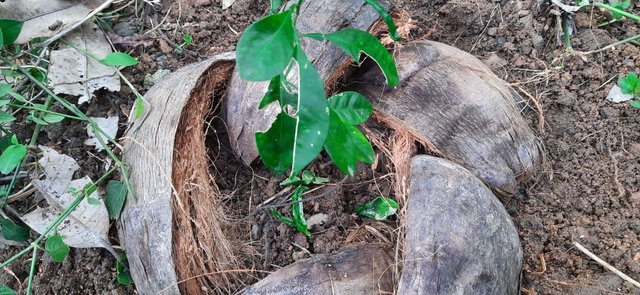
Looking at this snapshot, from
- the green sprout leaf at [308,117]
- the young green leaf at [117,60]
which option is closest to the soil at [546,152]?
the young green leaf at [117,60]

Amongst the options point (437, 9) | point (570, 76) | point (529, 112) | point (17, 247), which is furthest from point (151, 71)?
point (570, 76)

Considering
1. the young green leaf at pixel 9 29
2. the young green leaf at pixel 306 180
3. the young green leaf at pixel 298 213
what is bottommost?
the young green leaf at pixel 298 213

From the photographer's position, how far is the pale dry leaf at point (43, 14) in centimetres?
198

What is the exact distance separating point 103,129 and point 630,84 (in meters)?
1.67

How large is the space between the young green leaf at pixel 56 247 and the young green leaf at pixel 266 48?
34.7 inches

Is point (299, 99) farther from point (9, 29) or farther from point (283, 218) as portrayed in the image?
point (9, 29)

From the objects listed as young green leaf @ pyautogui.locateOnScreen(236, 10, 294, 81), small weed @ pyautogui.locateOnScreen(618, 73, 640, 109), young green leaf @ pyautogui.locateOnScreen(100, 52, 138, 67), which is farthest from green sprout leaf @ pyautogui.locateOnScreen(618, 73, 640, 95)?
young green leaf @ pyautogui.locateOnScreen(100, 52, 138, 67)

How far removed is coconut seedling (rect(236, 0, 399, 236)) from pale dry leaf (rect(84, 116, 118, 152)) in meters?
0.74

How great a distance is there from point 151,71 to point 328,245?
2.92 feet

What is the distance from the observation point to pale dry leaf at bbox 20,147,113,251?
1.72 m

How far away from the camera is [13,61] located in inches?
76.3

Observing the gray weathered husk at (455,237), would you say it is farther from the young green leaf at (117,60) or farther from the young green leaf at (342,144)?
the young green leaf at (117,60)

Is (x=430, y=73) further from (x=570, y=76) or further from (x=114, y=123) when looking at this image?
(x=114, y=123)

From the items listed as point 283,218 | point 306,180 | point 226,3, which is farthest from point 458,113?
point 226,3
